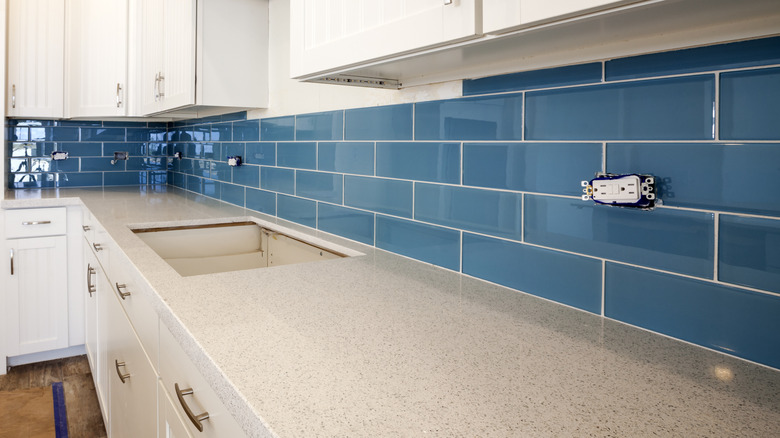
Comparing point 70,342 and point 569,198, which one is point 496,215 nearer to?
point 569,198

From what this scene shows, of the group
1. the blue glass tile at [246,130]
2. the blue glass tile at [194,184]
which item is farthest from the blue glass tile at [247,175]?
the blue glass tile at [194,184]

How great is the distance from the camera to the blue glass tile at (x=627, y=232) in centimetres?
79

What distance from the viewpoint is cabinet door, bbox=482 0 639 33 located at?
0.58 m

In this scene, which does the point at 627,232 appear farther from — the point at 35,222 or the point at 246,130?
the point at 35,222

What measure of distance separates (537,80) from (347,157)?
2.57 ft

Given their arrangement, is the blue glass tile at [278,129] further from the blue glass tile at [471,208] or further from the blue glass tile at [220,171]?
the blue glass tile at [471,208]

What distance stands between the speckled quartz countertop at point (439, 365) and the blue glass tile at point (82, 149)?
9.28 ft

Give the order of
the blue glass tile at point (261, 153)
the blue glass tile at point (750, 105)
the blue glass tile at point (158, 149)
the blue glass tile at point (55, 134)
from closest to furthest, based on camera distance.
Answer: the blue glass tile at point (750, 105)
the blue glass tile at point (261, 153)
the blue glass tile at point (55, 134)
the blue glass tile at point (158, 149)

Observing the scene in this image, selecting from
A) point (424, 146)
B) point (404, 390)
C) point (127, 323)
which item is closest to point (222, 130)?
point (127, 323)

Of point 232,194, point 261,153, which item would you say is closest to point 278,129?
point 261,153

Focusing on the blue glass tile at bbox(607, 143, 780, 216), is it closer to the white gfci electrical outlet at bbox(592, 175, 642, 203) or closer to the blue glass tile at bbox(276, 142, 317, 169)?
the white gfci electrical outlet at bbox(592, 175, 642, 203)

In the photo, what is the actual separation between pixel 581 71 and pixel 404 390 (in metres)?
0.65

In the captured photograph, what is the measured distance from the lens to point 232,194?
2588 millimetres

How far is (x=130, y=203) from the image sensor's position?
254 cm
